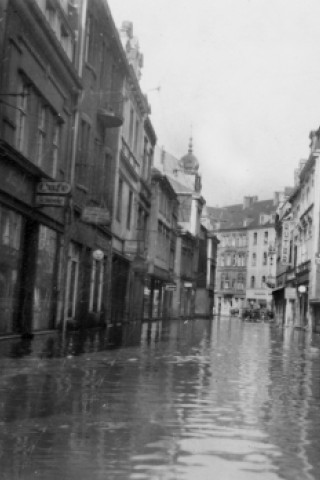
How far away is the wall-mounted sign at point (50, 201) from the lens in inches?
766

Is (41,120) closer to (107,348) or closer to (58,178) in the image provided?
(58,178)

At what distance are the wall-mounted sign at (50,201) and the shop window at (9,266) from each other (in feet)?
2.62

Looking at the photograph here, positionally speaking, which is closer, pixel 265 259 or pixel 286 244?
pixel 286 244

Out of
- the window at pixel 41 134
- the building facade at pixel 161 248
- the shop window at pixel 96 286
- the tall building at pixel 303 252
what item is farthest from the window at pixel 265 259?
the window at pixel 41 134

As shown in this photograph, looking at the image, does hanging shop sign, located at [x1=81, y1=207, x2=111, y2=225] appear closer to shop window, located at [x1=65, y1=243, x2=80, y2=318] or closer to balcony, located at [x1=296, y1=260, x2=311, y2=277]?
shop window, located at [x1=65, y1=243, x2=80, y2=318]

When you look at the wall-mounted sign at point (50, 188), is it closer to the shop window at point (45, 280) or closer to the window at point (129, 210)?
the shop window at point (45, 280)

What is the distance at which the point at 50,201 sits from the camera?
64.0ft

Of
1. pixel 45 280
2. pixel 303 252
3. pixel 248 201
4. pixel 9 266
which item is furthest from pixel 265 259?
pixel 9 266

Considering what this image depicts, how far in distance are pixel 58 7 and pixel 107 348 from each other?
1027 cm

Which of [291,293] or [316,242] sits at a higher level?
[316,242]

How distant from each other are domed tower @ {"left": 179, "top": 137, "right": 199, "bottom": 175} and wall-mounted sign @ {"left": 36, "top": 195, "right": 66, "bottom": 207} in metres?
62.7

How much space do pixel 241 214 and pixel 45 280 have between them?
353 feet

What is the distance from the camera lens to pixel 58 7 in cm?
2181

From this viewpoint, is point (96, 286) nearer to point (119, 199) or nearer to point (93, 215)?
point (119, 199)
